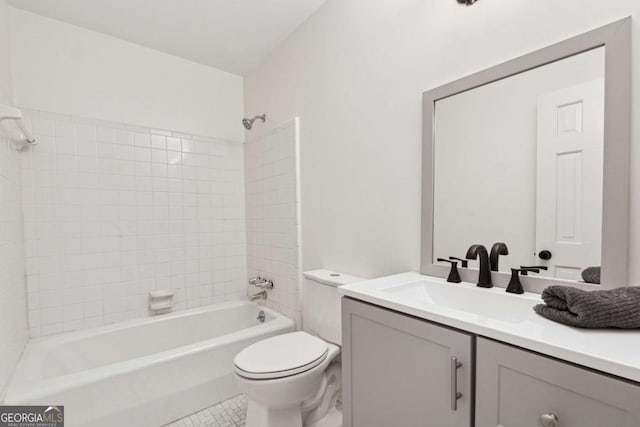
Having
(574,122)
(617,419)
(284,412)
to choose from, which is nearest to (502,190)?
(574,122)

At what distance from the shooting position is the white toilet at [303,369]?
1.36m

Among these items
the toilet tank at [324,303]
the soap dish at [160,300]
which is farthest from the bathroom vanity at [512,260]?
the soap dish at [160,300]

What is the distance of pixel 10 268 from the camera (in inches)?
60.3

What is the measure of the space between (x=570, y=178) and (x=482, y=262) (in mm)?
396

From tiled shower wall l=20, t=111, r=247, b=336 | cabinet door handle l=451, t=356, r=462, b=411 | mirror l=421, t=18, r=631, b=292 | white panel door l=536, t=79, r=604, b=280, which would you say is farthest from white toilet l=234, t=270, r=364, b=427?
tiled shower wall l=20, t=111, r=247, b=336

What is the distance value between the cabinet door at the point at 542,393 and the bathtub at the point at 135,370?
153 centimetres

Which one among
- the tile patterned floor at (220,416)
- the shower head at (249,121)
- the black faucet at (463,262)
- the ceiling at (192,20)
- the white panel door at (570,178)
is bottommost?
the tile patterned floor at (220,416)

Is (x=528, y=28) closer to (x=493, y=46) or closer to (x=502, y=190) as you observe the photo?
(x=493, y=46)

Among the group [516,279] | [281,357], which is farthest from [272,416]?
[516,279]

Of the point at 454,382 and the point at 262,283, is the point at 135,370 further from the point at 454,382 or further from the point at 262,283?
the point at 454,382

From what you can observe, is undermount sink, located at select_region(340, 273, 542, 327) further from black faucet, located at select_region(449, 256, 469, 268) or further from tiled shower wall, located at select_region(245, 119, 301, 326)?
tiled shower wall, located at select_region(245, 119, 301, 326)

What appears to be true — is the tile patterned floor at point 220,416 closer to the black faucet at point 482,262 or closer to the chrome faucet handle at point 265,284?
the chrome faucet handle at point 265,284

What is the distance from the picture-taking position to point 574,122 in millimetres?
957

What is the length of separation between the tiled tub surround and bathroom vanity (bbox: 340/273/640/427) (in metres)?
1.57
